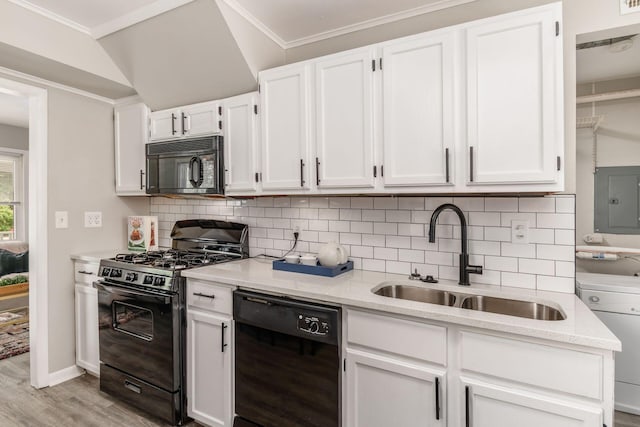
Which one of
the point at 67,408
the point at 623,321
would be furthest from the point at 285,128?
the point at 623,321

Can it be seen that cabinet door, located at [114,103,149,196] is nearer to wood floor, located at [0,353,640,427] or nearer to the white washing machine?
→ wood floor, located at [0,353,640,427]

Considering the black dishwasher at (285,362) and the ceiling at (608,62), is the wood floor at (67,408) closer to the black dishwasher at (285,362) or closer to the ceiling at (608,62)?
the black dishwasher at (285,362)

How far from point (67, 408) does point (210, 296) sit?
138 centimetres

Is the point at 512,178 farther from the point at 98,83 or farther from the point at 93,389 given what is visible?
the point at 93,389

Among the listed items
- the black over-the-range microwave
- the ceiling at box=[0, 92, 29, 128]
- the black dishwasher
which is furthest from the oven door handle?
the ceiling at box=[0, 92, 29, 128]

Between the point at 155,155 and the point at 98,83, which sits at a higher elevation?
the point at 98,83

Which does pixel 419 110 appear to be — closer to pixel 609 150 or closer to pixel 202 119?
pixel 202 119

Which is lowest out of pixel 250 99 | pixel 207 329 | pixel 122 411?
pixel 122 411

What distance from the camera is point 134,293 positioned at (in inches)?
88.3

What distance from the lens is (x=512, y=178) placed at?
1.57m

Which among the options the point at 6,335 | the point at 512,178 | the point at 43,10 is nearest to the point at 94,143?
the point at 43,10

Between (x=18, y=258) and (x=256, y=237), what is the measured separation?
176 inches

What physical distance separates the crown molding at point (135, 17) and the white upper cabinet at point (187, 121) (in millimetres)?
603

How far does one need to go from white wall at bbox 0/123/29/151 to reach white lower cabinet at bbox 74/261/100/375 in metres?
3.74
